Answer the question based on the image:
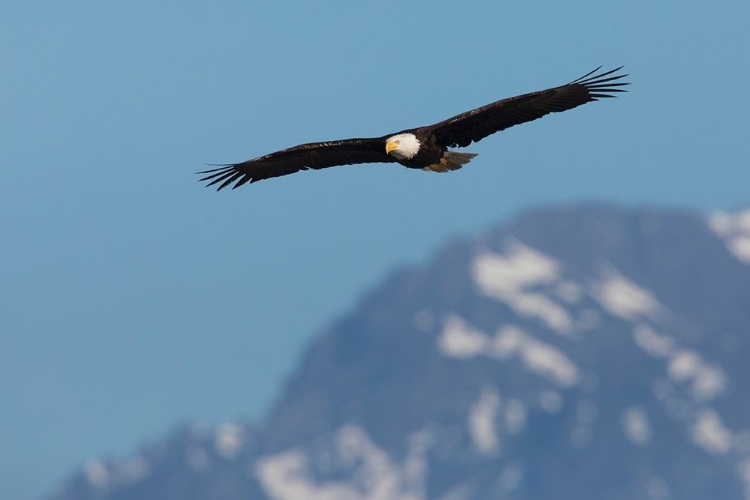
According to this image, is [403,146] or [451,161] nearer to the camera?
[403,146]

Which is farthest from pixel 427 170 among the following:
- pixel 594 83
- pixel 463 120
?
pixel 594 83

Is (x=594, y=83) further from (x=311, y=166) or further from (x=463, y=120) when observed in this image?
(x=311, y=166)

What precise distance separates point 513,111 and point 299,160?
3.87 m

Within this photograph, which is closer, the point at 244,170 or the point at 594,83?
the point at 594,83

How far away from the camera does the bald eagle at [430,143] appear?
24688mm

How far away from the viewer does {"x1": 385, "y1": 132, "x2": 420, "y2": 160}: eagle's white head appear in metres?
24.9

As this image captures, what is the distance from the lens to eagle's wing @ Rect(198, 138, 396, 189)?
26.4 m

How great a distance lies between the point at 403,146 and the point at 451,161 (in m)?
1.02

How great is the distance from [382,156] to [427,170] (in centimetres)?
137

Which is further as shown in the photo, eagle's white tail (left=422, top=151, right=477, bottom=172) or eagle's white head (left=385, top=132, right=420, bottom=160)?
eagle's white tail (left=422, top=151, right=477, bottom=172)

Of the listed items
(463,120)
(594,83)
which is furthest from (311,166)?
(594,83)

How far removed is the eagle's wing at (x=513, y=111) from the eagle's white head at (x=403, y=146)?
48 centimetres

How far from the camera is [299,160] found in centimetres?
2681

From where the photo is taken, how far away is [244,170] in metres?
26.7
